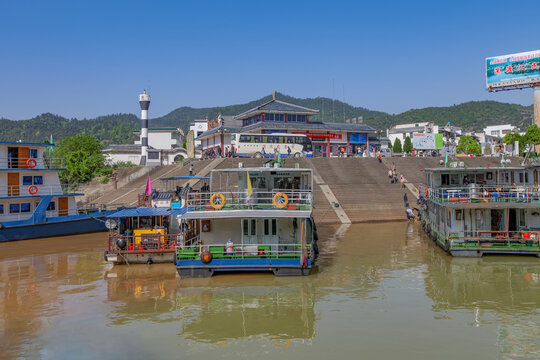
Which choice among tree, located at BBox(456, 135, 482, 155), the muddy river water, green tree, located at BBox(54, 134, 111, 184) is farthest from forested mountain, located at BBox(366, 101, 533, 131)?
the muddy river water

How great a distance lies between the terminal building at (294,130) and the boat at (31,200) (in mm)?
28702

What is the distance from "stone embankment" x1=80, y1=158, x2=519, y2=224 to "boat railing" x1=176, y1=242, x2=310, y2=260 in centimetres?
1645

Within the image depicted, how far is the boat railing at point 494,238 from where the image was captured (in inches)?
925

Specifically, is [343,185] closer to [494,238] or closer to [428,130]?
[494,238]

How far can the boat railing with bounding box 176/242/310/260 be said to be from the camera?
800 inches

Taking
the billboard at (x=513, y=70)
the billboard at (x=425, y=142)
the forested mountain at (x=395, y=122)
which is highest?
the forested mountain at (x=395, y=122)

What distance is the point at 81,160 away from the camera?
61938mm

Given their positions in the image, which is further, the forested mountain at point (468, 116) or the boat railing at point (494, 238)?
the forested mountain at point (468, 116)

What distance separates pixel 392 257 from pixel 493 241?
17.5 ft

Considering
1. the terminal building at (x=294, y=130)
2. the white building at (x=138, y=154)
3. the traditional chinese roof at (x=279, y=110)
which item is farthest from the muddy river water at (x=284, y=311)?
the white building at (x=138, y=154)

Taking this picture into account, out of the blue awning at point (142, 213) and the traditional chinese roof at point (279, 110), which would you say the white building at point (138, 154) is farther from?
the blue awning at point (142, 213)

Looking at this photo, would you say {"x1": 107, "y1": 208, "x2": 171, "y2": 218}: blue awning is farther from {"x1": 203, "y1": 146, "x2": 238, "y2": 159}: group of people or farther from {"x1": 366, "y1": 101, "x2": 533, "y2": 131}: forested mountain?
{"x1": 366, "y1": 101, "x2": 533, "y2": 131}: forested mountain

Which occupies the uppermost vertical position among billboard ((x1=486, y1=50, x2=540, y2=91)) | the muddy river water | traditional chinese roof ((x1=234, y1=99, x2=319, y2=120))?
billboard ((x1=486, y1=50, x2=540, y2=91))

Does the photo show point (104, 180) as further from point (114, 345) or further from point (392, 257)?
point (114, 345)
